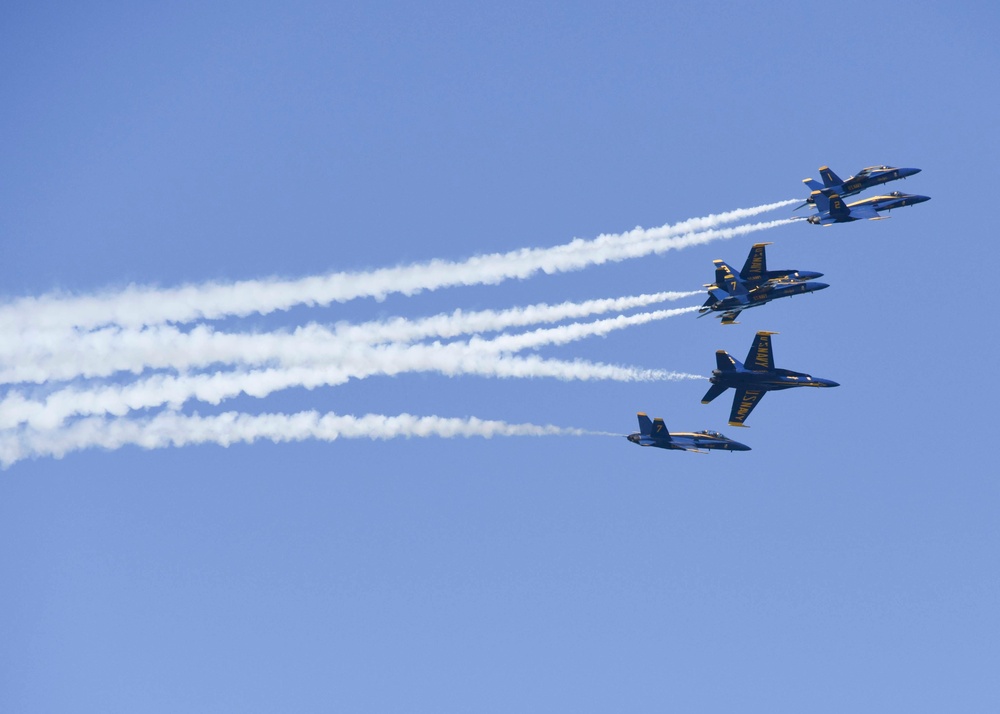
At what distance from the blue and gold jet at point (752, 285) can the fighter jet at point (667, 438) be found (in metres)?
8.16

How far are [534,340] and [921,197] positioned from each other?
3062cm

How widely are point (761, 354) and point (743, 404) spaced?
4109 millimetres

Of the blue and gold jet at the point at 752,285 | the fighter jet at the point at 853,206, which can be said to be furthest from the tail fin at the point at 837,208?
the blue and gold jet at the point at 752,285

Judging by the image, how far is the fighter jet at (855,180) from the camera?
90438 millimetres

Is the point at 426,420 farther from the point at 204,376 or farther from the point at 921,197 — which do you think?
the point at 921,197

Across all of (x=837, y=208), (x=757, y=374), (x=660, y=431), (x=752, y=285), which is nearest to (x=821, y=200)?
(x=837, y=208)

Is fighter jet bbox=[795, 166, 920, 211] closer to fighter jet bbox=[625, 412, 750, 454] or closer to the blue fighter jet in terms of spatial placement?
the blue fighter jet

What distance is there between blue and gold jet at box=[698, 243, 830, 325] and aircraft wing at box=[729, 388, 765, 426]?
221 inches

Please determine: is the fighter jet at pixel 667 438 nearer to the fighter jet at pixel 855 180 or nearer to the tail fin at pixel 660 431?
the tail fin at pixel 660 431

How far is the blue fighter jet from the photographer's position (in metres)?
90.4

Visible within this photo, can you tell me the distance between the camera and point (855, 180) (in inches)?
3585

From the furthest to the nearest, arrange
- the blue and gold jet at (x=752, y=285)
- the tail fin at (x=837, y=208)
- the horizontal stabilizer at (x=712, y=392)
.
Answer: the tail fin at (x=837, y=208) → the horizontal stabilizer at (x=712, y=392) → the blue and gold jet at (x=752, y=285)

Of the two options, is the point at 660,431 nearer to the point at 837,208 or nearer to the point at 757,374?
the point at 757,374

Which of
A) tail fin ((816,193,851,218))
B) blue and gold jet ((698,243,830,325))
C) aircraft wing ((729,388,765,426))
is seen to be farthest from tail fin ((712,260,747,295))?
tail fin ((816,193,851,218))
